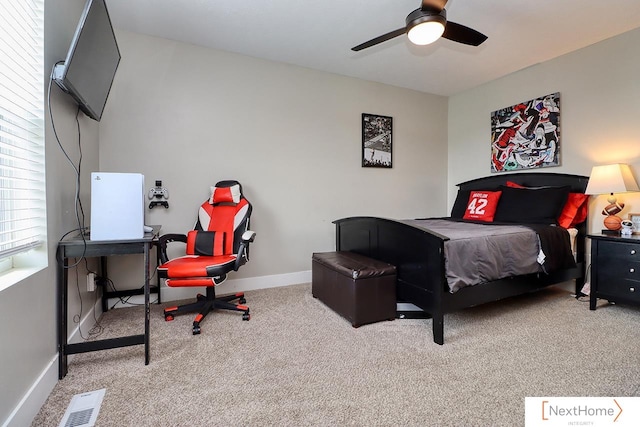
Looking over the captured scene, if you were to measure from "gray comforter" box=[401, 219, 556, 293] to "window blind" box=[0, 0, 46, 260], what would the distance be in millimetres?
2297

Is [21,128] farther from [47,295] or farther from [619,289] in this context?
[619,289]

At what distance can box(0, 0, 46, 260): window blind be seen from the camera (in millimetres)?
1196

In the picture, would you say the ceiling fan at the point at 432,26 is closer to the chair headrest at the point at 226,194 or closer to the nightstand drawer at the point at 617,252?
the chair headrest at the point at 226,194

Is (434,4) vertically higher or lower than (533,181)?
higher

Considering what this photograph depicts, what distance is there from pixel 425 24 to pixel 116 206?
2.15m

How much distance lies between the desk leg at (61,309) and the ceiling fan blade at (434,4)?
2.50 meters

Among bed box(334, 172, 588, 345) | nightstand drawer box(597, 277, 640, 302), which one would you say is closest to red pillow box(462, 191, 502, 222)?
bed box(334, 172, 588, 345)

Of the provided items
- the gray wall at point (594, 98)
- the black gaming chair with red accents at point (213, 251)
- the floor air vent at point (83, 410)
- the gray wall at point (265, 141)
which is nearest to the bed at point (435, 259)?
the gray wall at point (594, 98)

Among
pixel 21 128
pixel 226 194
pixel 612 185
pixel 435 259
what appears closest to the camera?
pixel 21 128

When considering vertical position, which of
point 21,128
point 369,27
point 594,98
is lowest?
point 21,128

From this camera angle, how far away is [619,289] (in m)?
2.37

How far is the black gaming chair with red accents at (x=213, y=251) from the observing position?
2.12 metres

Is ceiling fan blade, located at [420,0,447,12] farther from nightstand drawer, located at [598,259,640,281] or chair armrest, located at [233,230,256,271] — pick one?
nightstand drawer, located at [598,259,640,281]

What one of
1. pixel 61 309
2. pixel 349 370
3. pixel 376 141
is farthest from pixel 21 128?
pixel 376 141
